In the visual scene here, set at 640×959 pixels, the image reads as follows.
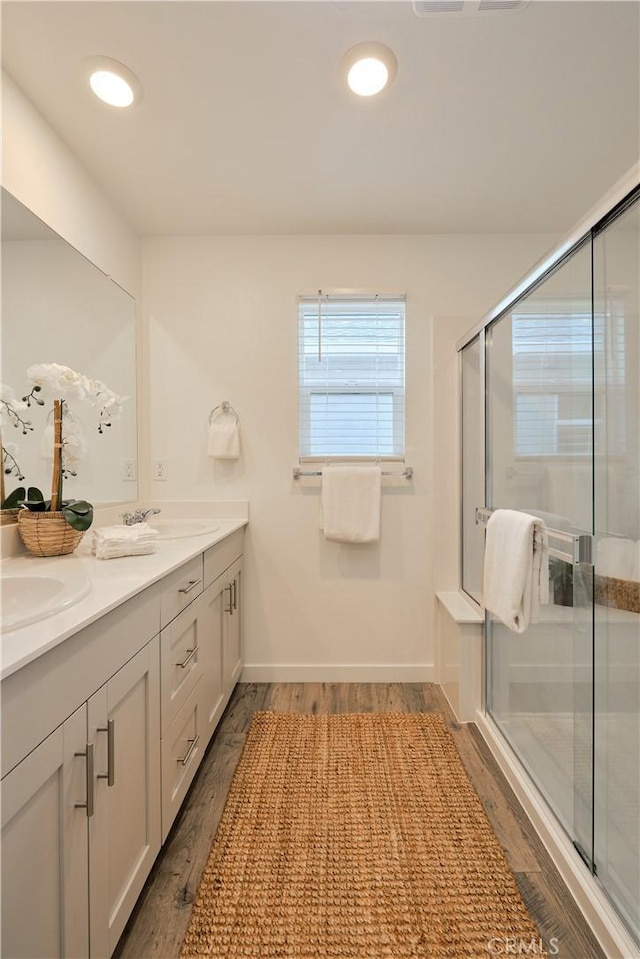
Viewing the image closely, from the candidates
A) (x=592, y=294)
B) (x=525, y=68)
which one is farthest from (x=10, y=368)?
(x=525, y=68)

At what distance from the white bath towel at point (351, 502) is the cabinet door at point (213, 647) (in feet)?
2.05

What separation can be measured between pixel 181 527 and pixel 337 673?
112 cm

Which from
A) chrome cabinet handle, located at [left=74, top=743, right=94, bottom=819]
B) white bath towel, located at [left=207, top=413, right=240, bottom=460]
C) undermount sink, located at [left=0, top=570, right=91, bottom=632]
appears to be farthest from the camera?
white bath towel, located at [left=207, top=413, right=240, bottom=460]

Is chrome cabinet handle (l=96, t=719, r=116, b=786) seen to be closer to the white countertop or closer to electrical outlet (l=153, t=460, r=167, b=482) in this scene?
the white countertop

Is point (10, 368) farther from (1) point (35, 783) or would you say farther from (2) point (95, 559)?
(1) point (35, 783)

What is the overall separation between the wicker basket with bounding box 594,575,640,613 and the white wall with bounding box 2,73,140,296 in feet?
6.80

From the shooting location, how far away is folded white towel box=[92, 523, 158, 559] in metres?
1.48

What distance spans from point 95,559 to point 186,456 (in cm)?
114

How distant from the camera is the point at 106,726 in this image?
3.24 feet

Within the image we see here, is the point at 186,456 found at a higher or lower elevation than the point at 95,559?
higher

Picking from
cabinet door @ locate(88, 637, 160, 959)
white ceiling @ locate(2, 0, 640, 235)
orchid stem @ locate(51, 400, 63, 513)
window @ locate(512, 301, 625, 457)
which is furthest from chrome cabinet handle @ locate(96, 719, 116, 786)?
white ceiling @ locate(2, 0, 640, 235)

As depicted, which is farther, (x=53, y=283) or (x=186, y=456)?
(x=186, y=456)

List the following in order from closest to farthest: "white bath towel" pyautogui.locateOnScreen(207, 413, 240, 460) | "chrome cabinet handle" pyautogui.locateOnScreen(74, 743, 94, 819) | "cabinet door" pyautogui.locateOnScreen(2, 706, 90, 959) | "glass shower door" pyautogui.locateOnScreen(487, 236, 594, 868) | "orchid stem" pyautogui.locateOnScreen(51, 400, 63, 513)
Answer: "cabinet door" pyautogui.locateOnScreen(2, 706, 90, 959) → "chrome cabinet handle" pyautogui.locateOnScreen(74, 743, 94, 819) → "glass shower door" pyautogui.locateOnScreen(487, 236, 594, 868) → "orchid stem" pyautogui.locateOnScreen(51, 400, 63, 513) → "white bath towel" pyautogui.locateOnScreen(207, 413, 240, 460)

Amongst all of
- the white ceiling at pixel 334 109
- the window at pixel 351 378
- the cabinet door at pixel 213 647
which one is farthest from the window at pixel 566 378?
the cabinet door at pixel 213 647
